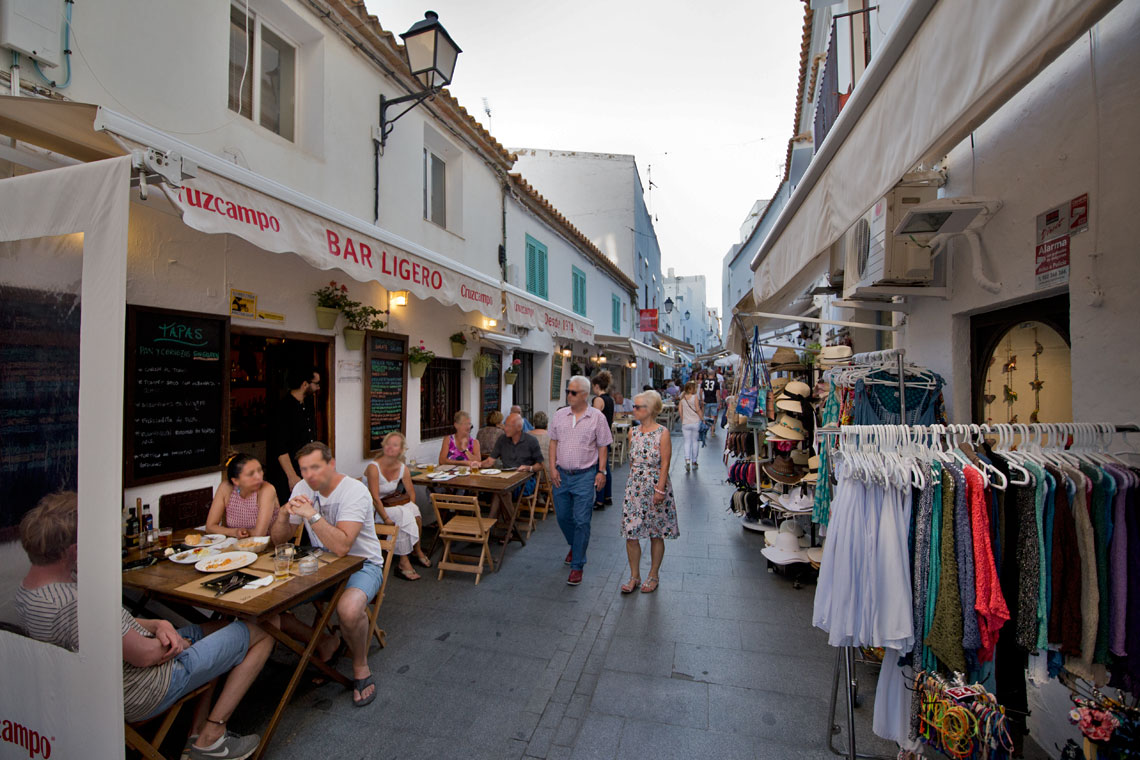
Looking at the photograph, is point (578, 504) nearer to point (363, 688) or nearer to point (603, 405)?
point (363, 688)

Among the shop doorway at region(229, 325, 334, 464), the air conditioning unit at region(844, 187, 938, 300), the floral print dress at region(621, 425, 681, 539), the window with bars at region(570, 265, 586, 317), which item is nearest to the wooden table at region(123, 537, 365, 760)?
the floral print dress at region(621, 425, 681, 539)

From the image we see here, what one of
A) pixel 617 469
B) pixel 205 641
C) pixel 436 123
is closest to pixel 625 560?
pixel 205 641

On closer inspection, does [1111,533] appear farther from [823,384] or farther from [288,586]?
[288,586]

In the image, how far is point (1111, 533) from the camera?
1.89 meters

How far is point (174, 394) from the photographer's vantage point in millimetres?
3850

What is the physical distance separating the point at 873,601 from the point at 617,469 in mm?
8922

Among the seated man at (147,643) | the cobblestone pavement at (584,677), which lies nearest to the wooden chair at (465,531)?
the cobblestone pavement at (584,677)

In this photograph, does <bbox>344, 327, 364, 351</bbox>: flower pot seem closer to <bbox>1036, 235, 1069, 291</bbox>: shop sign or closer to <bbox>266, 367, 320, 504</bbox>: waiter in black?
<bbox>266, 367, 320, 504</bbox>: waiter in black

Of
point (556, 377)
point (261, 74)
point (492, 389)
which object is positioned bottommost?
point (492, 389)

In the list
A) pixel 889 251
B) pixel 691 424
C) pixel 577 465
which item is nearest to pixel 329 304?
pixel 577 465

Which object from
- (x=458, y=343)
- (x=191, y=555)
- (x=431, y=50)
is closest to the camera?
(x=191, y=555)

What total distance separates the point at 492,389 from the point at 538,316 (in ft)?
8.90

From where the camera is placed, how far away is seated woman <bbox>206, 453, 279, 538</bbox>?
Result: 3771 millimetres

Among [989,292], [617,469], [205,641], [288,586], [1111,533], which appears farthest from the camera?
[617,469]
